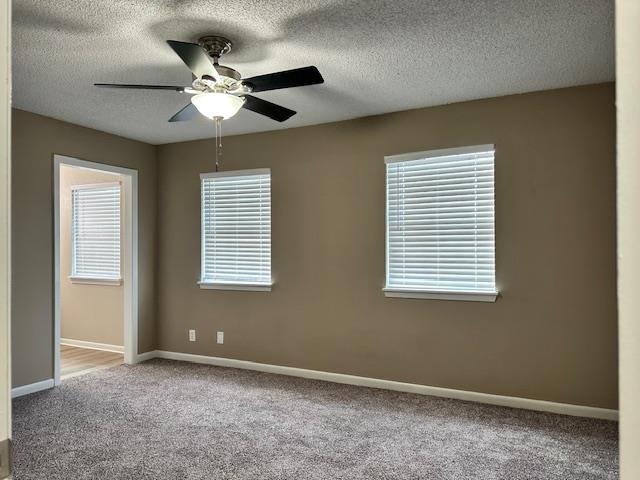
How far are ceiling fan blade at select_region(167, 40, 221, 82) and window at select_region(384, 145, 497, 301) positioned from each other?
2.17 m

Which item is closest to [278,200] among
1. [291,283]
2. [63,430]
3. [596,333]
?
[291,283]

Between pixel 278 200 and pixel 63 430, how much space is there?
2713mm

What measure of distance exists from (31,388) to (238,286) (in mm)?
2068

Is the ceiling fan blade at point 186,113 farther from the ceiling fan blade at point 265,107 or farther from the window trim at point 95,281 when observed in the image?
the window trim at point 95,281

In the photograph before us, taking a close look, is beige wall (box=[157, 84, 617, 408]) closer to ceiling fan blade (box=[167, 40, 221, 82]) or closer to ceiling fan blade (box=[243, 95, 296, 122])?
ceiling fan blade (box=[243, 95, 296, 122])

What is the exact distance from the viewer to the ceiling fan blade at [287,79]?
245cm

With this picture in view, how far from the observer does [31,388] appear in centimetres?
425

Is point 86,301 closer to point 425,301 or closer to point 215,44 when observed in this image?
point 425,301

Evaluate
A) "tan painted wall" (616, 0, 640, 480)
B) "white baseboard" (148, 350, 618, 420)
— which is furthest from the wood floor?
"tan painted wall" (616, 0, 640, 480)

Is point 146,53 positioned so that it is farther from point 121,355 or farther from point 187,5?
point 121,355

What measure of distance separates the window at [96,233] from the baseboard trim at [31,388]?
177cm

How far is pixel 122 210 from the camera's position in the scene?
5.93m

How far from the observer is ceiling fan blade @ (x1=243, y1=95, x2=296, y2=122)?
301 centimetres

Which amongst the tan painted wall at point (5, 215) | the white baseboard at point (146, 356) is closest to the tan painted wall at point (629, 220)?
the tan painted wall at point (5, 215)
